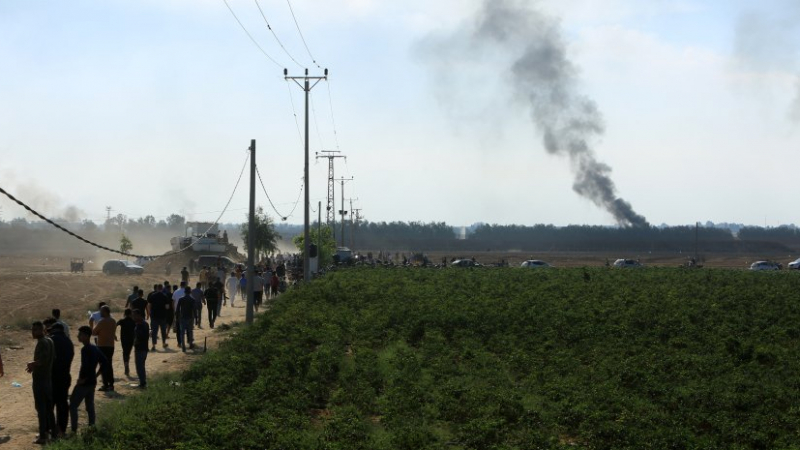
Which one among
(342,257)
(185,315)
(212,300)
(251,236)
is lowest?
(185,315)

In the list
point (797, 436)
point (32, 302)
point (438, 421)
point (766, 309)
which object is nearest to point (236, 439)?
point (438, 421)

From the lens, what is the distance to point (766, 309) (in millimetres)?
32312

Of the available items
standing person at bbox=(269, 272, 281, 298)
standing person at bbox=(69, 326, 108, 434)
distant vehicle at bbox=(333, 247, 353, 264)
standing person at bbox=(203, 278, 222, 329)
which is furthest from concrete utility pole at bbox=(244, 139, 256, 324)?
distant vehicle at bbox=(333, 247, 353, 264)

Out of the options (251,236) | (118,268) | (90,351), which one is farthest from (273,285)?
(118,268)

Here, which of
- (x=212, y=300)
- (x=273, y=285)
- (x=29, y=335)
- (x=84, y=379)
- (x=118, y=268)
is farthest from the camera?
(x=118, y=268)

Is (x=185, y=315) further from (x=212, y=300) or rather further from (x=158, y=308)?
(x=212, y=300)

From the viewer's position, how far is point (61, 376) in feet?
44.3

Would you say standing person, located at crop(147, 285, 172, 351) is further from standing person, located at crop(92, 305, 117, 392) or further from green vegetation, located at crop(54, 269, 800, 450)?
standing person, located at crop(92, 305, 117, 392)

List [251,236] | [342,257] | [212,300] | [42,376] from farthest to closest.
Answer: [342,257] < [251,236] < [212,300] < [42,376]

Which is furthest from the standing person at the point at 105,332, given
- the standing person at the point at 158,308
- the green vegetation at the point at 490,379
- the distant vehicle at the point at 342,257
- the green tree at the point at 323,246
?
the distant vehicle at the point at 342,257

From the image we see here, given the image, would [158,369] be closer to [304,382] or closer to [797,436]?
[304,382]

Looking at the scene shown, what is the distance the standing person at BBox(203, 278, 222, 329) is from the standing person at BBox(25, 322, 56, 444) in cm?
1585

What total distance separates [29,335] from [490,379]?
49.2 ft

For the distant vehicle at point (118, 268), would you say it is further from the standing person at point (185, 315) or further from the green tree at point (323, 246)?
the standing person at point (185, 315)
